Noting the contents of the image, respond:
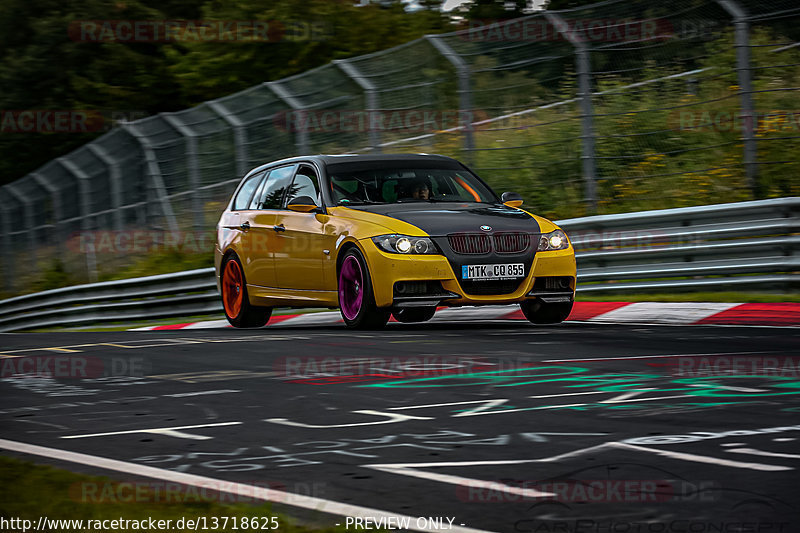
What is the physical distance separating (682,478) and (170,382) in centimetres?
415

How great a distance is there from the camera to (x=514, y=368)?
7633mm

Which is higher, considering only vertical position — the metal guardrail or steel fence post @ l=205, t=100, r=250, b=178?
steel fence post @ l=205, t=100, r=250, b=178

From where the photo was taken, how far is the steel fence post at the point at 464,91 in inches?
604

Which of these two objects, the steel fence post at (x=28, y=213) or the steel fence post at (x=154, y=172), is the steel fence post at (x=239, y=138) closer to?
the steel fence post at (x=154, y=172)

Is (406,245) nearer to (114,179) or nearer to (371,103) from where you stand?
(371,103)

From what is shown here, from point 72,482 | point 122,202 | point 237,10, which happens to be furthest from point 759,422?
point 237,10

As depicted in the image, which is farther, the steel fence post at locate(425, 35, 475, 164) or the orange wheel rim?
the steel fence post at locate(425, 35, 475, 164)

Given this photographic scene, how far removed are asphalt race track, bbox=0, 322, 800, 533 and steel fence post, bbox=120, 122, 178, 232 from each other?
1210 centimetres

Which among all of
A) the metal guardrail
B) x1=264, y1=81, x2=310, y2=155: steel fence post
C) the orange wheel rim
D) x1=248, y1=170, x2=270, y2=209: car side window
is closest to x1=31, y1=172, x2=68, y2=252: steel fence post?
x1=264, y1=81, x2=310, y2=155: steel fence post

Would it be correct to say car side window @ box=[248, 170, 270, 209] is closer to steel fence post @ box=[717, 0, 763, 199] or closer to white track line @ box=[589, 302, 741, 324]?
white track line @ box=[589, 302, 741, 324]

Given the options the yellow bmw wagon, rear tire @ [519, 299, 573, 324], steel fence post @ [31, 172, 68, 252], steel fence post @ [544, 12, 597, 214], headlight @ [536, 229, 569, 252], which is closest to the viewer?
the yellow bmw wagon

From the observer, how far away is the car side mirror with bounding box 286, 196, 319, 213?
1141 centimetres

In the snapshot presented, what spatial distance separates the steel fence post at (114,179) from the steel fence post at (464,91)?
8.93 m

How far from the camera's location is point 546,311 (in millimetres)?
11281
